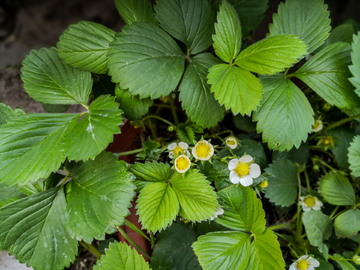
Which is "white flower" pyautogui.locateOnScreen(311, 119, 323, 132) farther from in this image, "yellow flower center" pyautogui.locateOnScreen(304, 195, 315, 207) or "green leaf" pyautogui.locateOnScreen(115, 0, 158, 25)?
"green leaf" pyautogui.locateOnScreen(115, 0, 158, 25)

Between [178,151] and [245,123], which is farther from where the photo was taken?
[245,123]

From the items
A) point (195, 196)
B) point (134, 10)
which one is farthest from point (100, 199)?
point (134, 10)

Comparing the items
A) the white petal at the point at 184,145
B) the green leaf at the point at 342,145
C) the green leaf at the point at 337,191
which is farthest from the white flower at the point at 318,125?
the white petal at the point at 184,145

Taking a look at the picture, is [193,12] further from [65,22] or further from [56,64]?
[65,22]

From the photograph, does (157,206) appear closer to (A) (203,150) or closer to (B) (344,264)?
(A) (203,150)

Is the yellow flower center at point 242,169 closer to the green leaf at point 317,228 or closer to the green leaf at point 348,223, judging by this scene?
the green leaf at point 317,228

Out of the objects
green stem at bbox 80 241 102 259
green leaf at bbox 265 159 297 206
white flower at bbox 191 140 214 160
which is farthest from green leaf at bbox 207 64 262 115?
green stem at bbox 80 241 102 259
